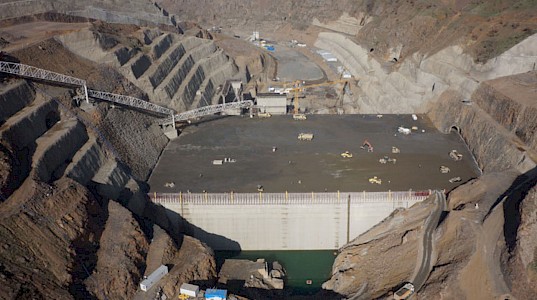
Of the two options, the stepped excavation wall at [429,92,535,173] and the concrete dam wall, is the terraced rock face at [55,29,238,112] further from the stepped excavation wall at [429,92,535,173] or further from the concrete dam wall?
the stepped excavation wall at [429,92,535,173]

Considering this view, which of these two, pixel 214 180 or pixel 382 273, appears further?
pixel 214 180

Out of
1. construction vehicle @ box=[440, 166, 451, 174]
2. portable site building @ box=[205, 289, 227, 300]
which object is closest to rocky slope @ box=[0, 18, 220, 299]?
portable site building @ box=[205, 289, 227, 300]

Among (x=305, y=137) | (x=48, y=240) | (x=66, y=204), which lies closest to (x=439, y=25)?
(x=305, y=137)

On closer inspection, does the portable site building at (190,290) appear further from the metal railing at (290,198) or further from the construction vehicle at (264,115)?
the construction vehicle at (264,115)

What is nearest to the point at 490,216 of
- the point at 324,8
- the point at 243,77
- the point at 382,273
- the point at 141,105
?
the point at 382,273

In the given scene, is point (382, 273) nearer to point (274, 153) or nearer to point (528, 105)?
point (274, 153)

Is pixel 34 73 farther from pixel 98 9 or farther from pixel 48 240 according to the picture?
pixel 98 9

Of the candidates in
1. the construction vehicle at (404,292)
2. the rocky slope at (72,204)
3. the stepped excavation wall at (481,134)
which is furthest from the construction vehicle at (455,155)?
the rocky slope at (72,204)
